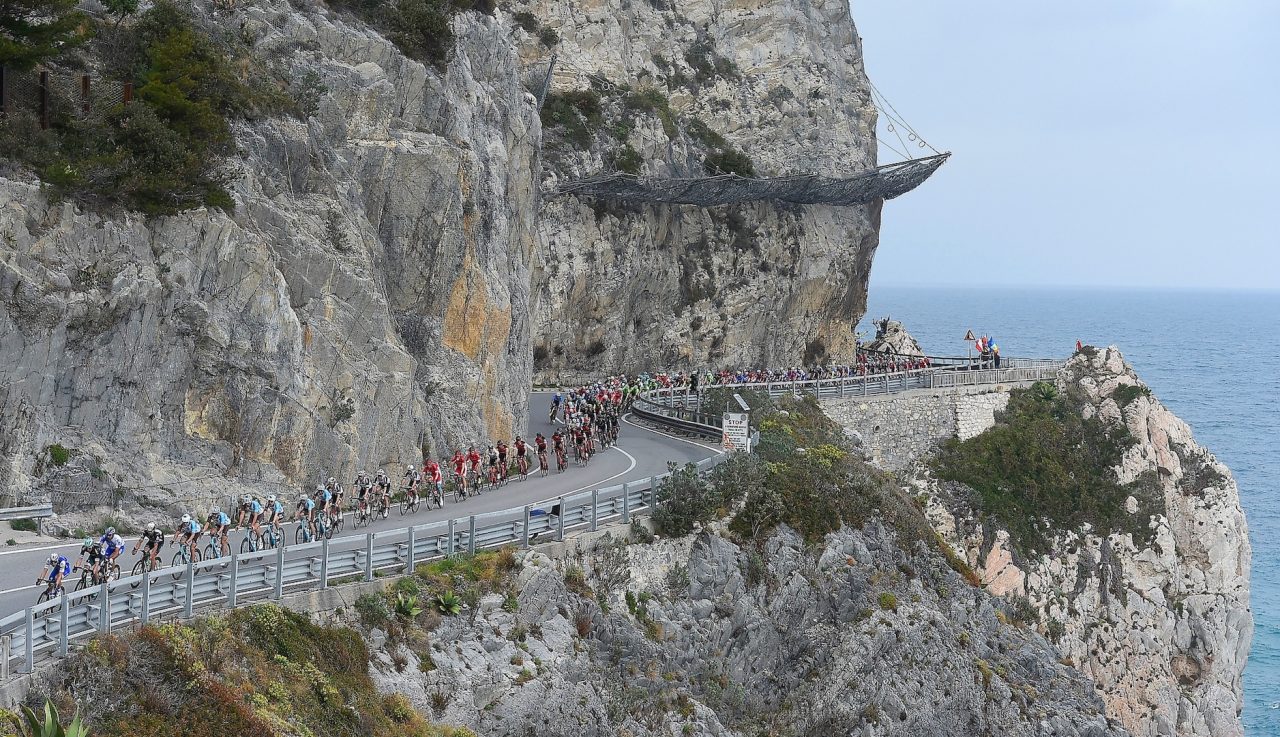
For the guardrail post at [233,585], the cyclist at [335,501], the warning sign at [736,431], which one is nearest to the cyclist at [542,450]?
the warning sign at [736,431]

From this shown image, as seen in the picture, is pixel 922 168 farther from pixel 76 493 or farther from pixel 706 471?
pixel 76 493

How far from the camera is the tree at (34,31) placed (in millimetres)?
25750

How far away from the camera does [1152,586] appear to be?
47.1 m

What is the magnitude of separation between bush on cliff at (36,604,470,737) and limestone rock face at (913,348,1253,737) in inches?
1191

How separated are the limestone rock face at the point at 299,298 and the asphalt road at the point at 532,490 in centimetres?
177

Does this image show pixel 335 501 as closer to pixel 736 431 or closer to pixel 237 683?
pixel 237 683

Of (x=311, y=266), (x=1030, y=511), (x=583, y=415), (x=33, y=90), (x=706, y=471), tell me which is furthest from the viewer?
(x=1030, y=511)

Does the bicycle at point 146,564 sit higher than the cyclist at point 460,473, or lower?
higher

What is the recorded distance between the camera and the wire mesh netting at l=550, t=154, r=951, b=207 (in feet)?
186

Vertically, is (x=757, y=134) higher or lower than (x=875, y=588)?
higher

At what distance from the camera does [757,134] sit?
68.1 m

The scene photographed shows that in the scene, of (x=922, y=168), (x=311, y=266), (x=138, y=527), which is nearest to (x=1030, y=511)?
(x=922, y=168)

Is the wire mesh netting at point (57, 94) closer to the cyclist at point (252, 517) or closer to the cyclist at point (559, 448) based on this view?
the cyclist at point (252, 517)

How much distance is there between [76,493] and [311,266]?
7.38 metres
